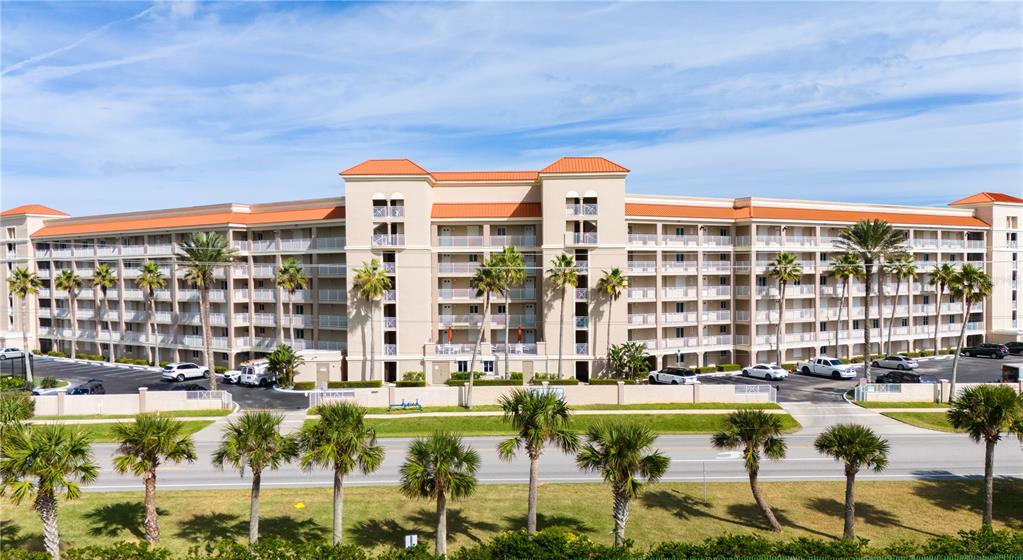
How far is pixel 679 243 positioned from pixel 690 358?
1255 cm

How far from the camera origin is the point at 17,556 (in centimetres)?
2025

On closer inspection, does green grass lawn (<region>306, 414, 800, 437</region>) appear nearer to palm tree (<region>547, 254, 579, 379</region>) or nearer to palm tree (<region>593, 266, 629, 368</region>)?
palm tree (<region>547, 254, 579, 379</region>)

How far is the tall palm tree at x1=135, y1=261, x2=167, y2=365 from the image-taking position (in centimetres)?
6662

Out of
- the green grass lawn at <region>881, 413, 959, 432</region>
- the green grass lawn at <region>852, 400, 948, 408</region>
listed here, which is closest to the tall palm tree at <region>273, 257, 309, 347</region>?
the green grass lawn at <region>852, 400, 948, 408</region>

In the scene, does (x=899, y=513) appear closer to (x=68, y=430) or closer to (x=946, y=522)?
(x=946, y=522)

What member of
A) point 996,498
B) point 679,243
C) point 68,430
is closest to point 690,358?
point 679,243

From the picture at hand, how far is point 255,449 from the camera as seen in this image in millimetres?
24406

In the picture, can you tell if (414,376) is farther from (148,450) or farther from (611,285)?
(148,450)

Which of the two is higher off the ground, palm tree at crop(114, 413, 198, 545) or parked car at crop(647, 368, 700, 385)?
palm tree at crop(114, 413, 198, 545)

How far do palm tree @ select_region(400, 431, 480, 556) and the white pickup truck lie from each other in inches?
1916

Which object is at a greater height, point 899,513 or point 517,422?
point 517,422

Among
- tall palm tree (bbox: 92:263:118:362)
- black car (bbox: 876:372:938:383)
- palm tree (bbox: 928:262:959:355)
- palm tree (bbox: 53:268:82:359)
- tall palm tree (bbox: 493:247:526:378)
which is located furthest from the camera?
palm tree (bbox: 53:268:82:359)

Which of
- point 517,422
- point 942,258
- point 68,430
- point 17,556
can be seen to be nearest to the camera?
point 17,556

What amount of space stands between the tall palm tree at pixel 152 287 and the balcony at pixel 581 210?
45193 mm
